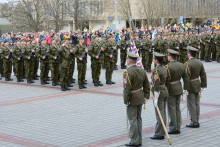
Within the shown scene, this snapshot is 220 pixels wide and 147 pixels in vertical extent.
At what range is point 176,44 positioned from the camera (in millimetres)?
20891

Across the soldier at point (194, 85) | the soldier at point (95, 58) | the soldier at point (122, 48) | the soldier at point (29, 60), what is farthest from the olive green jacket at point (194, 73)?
the soldier at point (122, 48)

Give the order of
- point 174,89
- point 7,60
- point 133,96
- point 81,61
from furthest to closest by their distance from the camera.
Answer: point 7,60 < point 81,61 < point 174,89 < point 133,96

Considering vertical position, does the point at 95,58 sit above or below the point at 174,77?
above

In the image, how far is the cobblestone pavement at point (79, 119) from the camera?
8383mm

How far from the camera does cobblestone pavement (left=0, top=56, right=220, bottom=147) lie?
27.5ft

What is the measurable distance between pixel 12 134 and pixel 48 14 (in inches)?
1670

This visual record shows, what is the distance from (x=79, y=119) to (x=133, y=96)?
2.90m

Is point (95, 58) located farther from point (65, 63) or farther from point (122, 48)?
point (122, 48)

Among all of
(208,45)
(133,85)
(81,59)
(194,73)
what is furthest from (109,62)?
(208,45)

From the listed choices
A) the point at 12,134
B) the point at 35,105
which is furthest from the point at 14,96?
the point at 12,134

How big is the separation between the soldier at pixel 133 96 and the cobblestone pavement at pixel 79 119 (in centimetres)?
32

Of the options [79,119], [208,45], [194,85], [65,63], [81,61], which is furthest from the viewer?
[208,45]

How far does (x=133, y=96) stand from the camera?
7.95m

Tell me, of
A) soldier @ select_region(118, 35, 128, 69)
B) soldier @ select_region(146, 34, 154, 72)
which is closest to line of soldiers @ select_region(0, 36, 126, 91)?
soldier @ select_region(146, 34, 154, 72)
